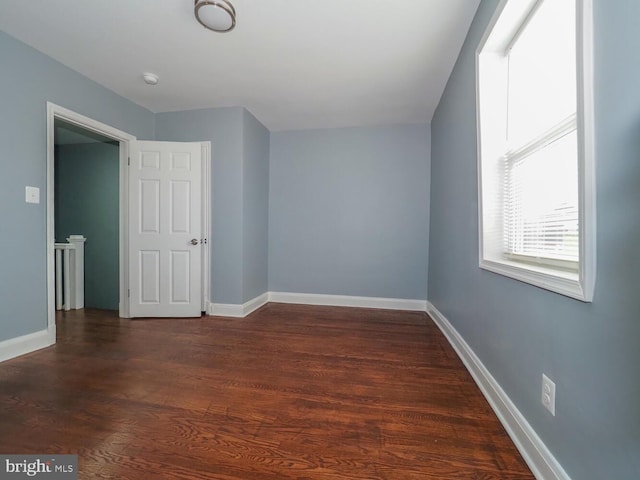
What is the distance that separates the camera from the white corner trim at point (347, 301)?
3707mm

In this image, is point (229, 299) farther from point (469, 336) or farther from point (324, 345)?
point (469, 336)

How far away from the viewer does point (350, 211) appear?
3.85 metres

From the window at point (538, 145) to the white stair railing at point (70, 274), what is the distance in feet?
16.0

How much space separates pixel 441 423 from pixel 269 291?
3.04m

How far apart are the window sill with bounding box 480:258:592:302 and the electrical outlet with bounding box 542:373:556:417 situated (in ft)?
1.26

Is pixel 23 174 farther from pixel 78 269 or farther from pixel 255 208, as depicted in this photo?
pixel 255 208

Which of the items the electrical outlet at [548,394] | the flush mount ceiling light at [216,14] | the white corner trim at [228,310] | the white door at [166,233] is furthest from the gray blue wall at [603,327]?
the white door at [166,233]

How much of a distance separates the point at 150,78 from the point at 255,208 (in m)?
1.74

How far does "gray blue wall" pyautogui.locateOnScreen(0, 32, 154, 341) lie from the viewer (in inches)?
81.2

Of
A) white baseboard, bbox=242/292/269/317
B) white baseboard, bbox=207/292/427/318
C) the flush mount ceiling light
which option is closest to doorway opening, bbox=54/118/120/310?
white baseboard, bbox=207/292/427/318

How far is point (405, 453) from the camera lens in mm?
1230

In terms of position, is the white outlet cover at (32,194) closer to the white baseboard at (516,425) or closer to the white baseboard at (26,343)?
the white baseboard at (26,343)

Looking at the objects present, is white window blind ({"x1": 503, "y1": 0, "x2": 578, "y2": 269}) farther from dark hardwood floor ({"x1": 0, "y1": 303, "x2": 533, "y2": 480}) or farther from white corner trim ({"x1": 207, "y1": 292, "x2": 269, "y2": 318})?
white corner trim ({"x1": 207, "y1": 292, "x2": 269, "y2": 318})

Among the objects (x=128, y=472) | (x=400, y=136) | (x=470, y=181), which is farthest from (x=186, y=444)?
(x=400, y=136)
